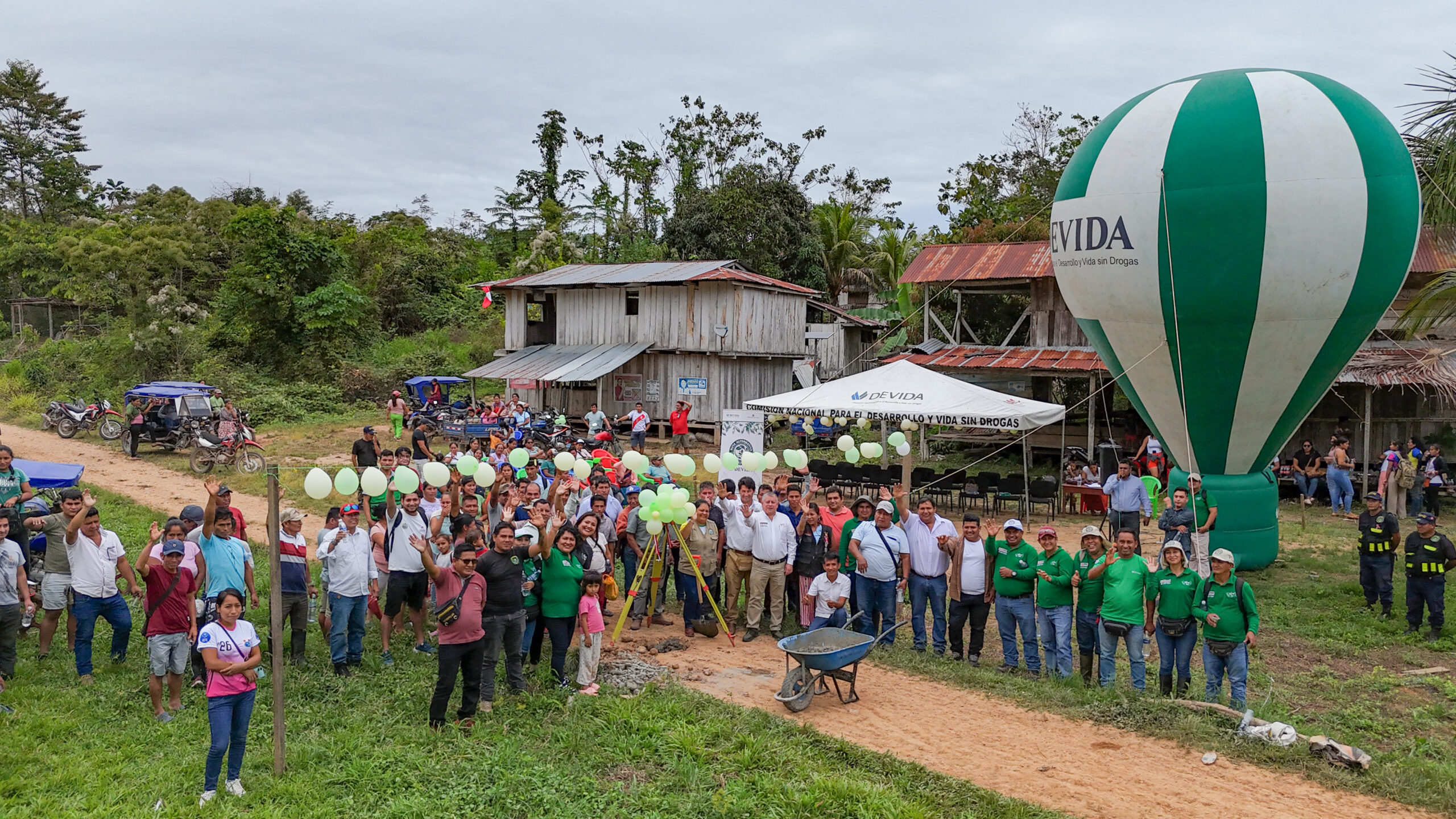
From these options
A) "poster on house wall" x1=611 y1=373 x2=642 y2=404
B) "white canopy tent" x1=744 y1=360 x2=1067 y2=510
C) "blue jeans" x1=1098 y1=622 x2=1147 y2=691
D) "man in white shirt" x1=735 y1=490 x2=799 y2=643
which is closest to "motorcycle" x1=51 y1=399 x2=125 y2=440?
"poster on house wall" x1=611 y1=373 x2=642 y2=404

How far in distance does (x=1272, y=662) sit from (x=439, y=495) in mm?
8714

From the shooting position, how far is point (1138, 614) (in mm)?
7824

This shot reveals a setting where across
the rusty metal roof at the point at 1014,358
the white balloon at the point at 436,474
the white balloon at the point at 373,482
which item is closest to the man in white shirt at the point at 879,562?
the white balloon at the point at 436,474

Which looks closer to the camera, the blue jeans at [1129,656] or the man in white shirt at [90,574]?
the man in white shirt at [90,574]

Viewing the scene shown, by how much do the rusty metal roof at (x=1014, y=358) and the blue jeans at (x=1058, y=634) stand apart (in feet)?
38.6

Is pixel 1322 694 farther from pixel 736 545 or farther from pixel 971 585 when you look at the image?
pixel 736 545

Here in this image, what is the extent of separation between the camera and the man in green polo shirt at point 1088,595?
8.14 metres

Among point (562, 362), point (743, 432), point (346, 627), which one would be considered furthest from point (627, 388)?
point (346, 627)

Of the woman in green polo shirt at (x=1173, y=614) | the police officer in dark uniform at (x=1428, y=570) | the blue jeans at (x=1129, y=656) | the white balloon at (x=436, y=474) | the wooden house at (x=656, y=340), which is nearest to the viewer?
the woman in green polo shirt at (x=1173, y=614)

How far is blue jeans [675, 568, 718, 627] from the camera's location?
9.98 m

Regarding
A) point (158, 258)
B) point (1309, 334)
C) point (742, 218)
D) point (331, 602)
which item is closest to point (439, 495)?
point (331, 602)

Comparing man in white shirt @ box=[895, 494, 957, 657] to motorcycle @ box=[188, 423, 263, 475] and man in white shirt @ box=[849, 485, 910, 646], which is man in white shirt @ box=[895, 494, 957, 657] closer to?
man in white shirt @ box=[849, 485, 910, 646]

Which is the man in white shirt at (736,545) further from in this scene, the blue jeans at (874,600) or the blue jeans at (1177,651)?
the blue jeans at (1177,651)

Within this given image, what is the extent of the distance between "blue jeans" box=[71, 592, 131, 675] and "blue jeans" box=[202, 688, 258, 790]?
2.70 metres
